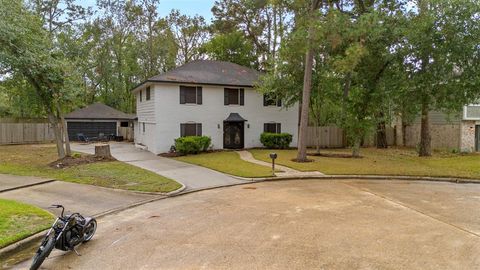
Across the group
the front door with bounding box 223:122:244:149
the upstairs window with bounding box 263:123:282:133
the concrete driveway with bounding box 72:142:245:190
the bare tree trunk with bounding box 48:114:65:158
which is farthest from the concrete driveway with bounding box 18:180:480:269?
the upstairs window with bounding box 263:123:282:133

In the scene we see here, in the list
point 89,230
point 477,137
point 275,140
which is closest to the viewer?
point 89,230

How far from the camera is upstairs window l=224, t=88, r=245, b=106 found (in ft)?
81.9

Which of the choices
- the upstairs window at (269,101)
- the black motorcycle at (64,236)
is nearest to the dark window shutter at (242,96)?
the upstairs window at (269,101)

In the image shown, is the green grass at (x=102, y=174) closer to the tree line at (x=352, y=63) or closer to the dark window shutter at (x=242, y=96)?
the tree line at (x=352, y=63)

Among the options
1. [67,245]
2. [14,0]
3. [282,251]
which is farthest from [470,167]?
[14,0]

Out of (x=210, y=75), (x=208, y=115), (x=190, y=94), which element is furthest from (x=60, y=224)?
(x=210, y=75)

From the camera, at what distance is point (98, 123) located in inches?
1377

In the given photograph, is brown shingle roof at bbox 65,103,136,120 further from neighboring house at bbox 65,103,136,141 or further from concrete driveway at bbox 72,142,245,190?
concrete driveway at bbox 72,142,245,190

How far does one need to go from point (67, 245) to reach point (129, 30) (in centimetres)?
4025

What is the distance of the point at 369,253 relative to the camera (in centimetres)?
586

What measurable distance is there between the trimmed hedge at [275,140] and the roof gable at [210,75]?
395 centimetres

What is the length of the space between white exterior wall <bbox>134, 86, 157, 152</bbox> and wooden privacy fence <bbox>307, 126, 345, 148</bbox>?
12487 millimetres

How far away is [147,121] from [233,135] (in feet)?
20.6

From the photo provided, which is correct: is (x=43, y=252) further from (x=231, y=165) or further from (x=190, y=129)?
(x=190, y=129)
